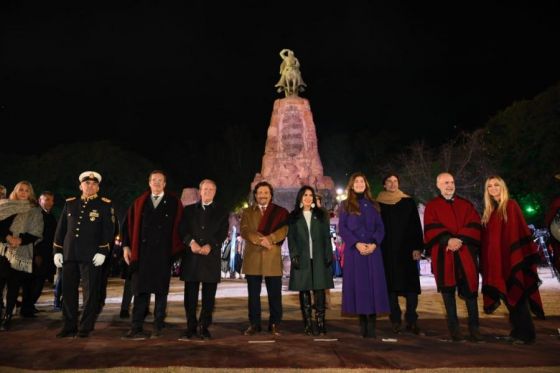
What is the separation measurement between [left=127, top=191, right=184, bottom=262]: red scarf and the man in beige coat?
79 centimetres

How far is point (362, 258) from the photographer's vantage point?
19.2 ft

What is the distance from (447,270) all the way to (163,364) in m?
3.20

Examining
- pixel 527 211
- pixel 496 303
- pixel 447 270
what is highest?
pixel 527 211

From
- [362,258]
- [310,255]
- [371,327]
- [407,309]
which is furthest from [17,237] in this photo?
[407,309]

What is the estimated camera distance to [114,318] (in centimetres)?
725

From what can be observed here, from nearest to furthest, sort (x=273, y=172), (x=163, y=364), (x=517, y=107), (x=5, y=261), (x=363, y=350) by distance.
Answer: (x=163, y=364), (x=363, y=350), (x=5, y=261), (x=273, y=172), (x=517, y=107)

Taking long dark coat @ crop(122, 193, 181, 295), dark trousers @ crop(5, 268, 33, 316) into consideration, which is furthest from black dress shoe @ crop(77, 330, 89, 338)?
dark trousers @ crop(5, 268, 33, 316)

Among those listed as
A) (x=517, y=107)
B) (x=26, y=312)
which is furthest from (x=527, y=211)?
(x=26, y=312)

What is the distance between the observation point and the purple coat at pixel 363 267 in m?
5.68

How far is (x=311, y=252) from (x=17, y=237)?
3.80 meters

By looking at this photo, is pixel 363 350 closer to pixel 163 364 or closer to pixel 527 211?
pixel 163 364

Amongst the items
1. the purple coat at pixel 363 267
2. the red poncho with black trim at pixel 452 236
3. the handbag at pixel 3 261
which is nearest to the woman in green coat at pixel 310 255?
the purple coat at pixel 363 267

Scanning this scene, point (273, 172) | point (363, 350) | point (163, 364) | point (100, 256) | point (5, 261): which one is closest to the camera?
point (163, 364)

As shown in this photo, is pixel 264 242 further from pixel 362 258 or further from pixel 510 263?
pixel 510 263
